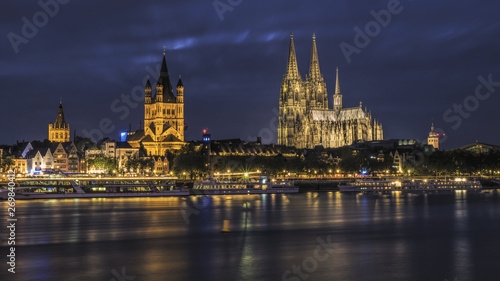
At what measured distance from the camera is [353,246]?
157 ft

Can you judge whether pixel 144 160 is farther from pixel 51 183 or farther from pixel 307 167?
pixel 51 183

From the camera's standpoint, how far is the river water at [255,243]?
37781 mm

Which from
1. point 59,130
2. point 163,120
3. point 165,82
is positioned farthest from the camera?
point 59,130

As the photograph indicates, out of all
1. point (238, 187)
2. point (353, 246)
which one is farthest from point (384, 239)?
point (238, 187)

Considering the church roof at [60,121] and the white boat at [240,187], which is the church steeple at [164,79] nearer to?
the church roof at [60,121]

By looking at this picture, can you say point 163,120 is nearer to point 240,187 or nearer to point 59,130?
point 59,130

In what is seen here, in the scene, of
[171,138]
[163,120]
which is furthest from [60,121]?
[171,138]

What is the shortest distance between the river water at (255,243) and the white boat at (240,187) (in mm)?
30204

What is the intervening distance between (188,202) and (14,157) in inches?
2896

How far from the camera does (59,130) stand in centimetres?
19425

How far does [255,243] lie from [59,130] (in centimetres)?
15519

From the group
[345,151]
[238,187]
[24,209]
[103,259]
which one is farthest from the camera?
[345,151]

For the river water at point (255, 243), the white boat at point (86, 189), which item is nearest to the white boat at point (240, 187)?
the white boat at point (86, 189)

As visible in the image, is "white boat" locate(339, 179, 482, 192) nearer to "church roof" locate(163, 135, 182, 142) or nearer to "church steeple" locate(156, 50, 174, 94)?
"church roof" locate(163, 135, 182, 142)
